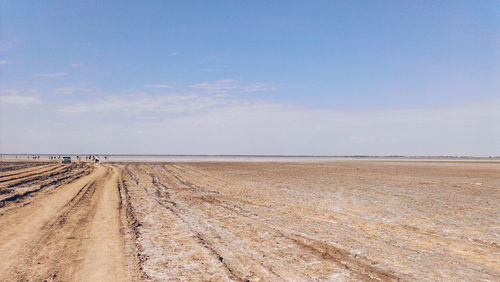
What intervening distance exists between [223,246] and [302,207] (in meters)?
6.78

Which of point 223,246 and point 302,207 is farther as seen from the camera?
point 302,207

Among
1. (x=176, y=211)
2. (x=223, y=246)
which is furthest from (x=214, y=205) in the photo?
(x=223, y=246)

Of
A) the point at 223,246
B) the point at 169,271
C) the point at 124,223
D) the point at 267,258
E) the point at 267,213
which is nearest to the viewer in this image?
the point at 169,271

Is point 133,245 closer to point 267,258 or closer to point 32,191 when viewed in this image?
point 267,258

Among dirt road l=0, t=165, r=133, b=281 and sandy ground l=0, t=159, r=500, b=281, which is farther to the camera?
sandy ground l=0, t=159, r=500, b=281

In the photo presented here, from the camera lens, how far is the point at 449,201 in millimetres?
15852

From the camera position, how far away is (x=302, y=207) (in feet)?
46.0

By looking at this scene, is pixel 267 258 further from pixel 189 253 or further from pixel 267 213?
pixel 267 213

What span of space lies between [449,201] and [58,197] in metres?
19.3

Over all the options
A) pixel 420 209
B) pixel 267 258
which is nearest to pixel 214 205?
pixel 267 258

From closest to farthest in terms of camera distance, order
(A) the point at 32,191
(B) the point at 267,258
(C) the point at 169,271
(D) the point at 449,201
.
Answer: (C) the point at 169,271 < (B) the point at 267,258 < (D) the point at 449,201 < (A) the point at 32,191

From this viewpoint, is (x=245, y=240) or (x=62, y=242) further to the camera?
(x=245, y=240)

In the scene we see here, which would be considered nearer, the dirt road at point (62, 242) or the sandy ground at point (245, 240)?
the dirt road at point (62, 242)

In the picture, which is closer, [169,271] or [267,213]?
[169,271]
